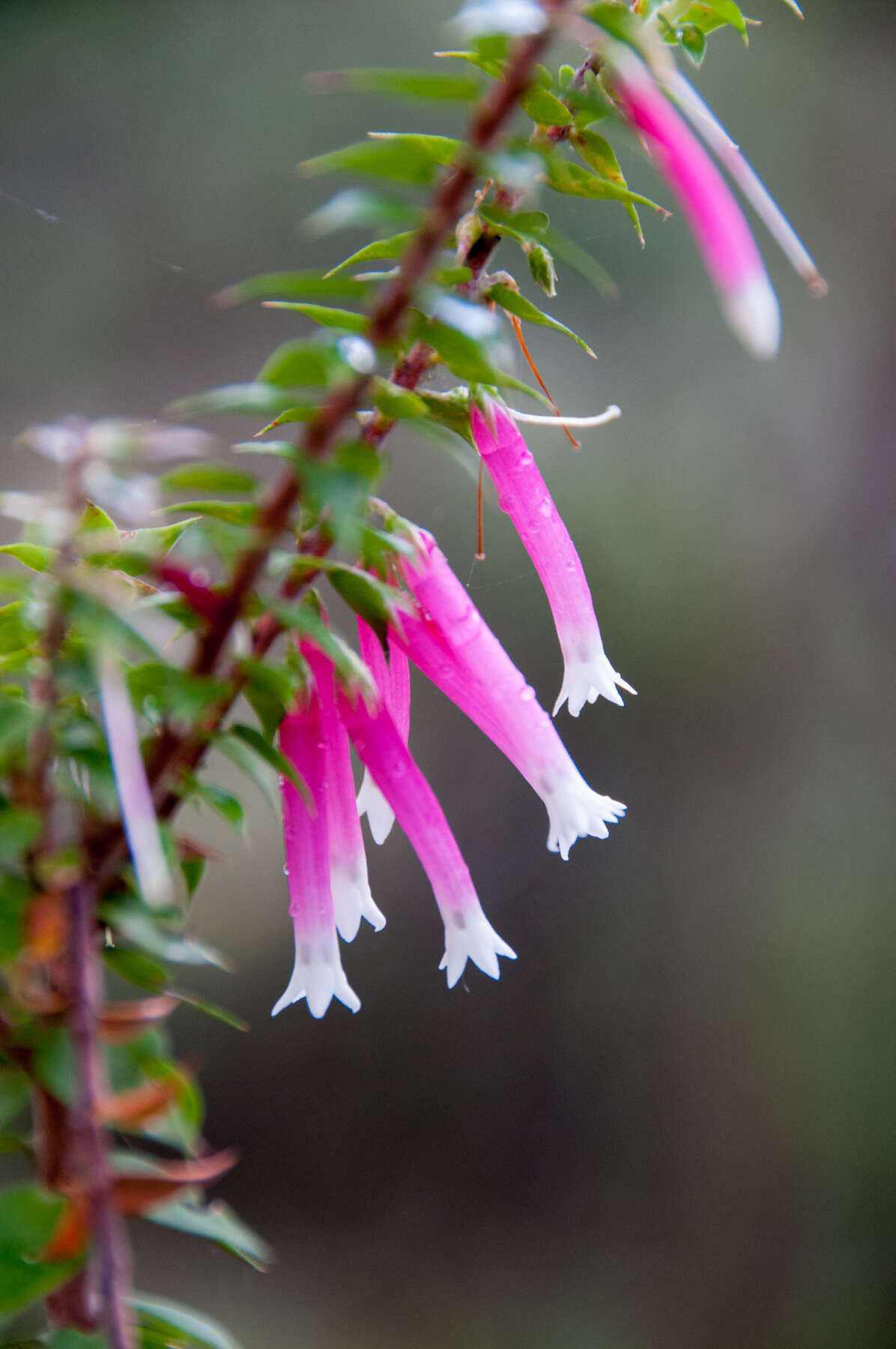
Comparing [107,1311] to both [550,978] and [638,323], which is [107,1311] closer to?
[550,978]

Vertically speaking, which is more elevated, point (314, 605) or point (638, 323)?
point (638, 323)

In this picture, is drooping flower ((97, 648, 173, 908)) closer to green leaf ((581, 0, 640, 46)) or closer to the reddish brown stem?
the reddish brown stem

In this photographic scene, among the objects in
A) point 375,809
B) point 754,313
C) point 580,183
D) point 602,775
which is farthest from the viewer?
point 602,775

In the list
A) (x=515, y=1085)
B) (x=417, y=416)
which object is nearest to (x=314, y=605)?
(x=417, y=416)

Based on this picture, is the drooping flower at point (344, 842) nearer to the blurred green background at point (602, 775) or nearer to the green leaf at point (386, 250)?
the green leaf at point (386, 250)

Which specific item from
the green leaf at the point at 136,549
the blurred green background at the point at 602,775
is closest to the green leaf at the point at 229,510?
the green leaf at the point at 136,549

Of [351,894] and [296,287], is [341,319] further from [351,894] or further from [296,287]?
[351,894]

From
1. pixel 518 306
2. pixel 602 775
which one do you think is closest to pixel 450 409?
pixel 518 306
